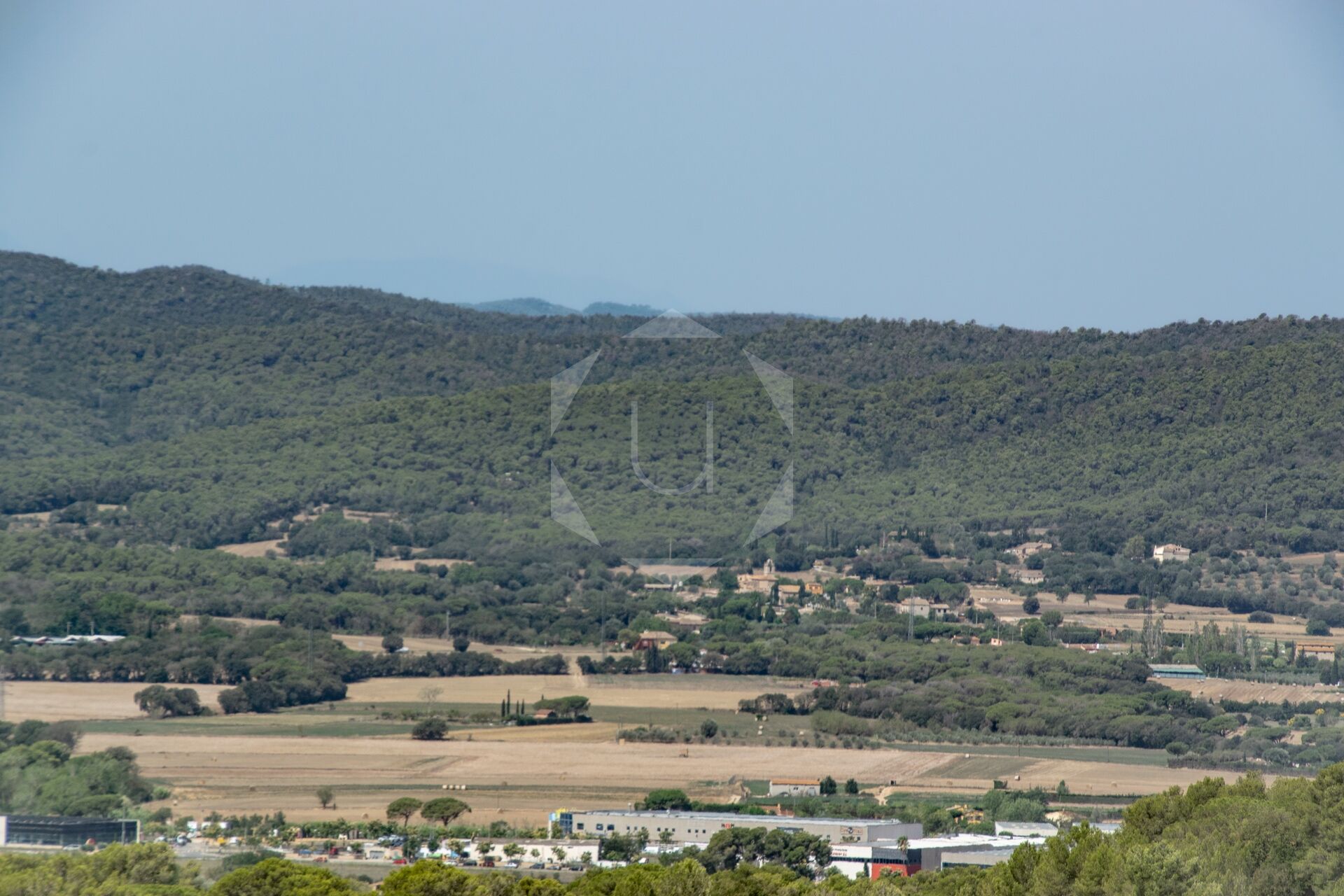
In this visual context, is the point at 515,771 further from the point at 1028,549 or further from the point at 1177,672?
the point at 1028,549

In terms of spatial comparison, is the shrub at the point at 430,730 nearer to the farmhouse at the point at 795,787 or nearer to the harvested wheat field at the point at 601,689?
the harvested wheat field at the point at 601,689

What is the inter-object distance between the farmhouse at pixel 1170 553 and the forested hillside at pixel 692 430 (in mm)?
520

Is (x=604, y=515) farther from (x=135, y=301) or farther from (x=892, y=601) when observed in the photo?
(x=135, y=301)

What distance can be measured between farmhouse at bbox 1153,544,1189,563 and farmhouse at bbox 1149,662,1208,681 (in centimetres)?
1408

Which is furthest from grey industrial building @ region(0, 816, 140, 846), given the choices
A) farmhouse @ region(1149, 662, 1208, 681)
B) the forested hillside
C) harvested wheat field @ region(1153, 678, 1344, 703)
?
the forested hillside

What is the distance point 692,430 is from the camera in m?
64.9

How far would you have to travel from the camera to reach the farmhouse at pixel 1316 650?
45.1 metres

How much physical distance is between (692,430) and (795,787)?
33.6m

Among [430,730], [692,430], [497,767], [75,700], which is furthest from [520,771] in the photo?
[692,430]

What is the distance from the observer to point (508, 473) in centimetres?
6706

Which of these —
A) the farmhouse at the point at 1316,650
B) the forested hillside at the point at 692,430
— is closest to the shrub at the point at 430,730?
the farmhouse at the point at 1316,650

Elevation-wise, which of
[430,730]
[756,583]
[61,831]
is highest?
[756,583]

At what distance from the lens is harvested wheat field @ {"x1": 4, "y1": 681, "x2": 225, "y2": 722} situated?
1436 inches

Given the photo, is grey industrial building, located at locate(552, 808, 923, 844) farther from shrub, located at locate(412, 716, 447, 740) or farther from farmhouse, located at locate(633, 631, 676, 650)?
farmhouse, located at locate(633, 631, 676, 650)
